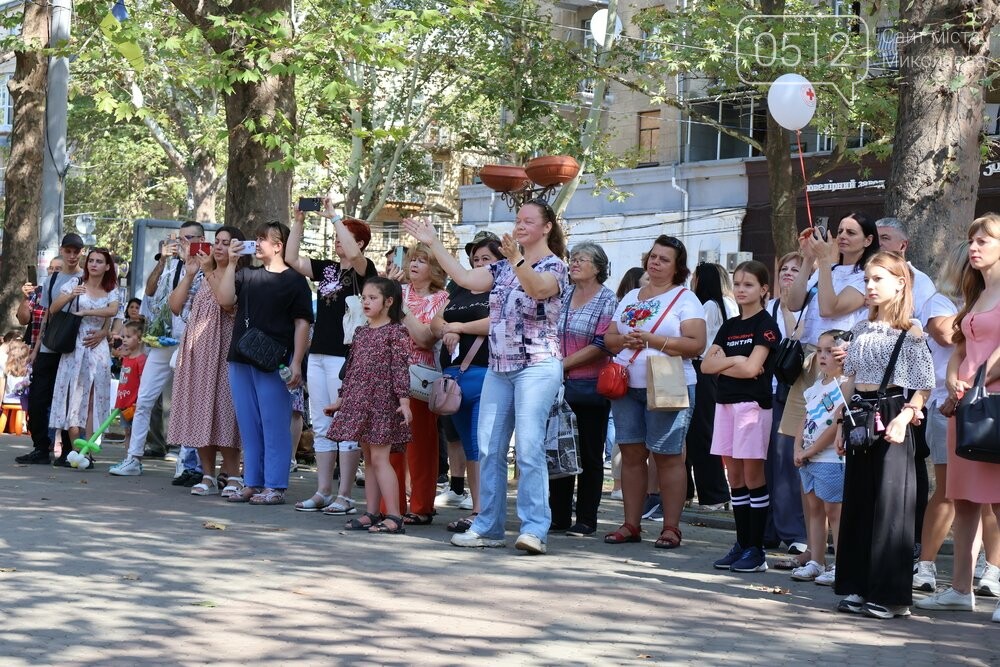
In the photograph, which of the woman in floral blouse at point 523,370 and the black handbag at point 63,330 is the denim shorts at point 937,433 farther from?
the black handbag at point 63,330

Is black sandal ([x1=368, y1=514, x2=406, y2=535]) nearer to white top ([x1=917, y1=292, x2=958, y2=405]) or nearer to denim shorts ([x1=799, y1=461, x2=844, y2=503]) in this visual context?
denim shorts ([x1=799, y1=461, x2=844, y2=503])

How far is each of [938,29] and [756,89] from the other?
15.9 metres

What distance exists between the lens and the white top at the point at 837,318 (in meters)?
8.61

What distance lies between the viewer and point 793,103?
1490 centimetres

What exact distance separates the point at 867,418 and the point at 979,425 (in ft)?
→ 1.76

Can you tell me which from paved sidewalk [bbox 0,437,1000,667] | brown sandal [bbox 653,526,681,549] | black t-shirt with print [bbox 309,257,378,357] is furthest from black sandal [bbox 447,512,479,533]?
black t-shirt with print [bbox 309,257,378,357]

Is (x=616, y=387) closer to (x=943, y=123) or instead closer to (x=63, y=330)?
(x=943, y=123)

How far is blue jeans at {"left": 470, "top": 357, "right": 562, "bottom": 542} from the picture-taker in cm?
882

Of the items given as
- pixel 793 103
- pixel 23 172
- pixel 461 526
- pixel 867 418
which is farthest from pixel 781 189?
pixel 867 418

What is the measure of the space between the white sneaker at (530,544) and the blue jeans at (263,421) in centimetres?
280

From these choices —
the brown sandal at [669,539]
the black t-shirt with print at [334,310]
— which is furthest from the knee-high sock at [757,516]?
the black t-shirt with print at [334,310]

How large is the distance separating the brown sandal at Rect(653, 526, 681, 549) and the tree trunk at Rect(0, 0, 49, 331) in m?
14.2

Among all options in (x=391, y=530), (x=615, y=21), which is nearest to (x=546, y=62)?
(x=615, y=21)

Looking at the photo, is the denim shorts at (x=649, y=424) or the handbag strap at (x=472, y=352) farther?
the handbag strap at (x=472, y=352)
